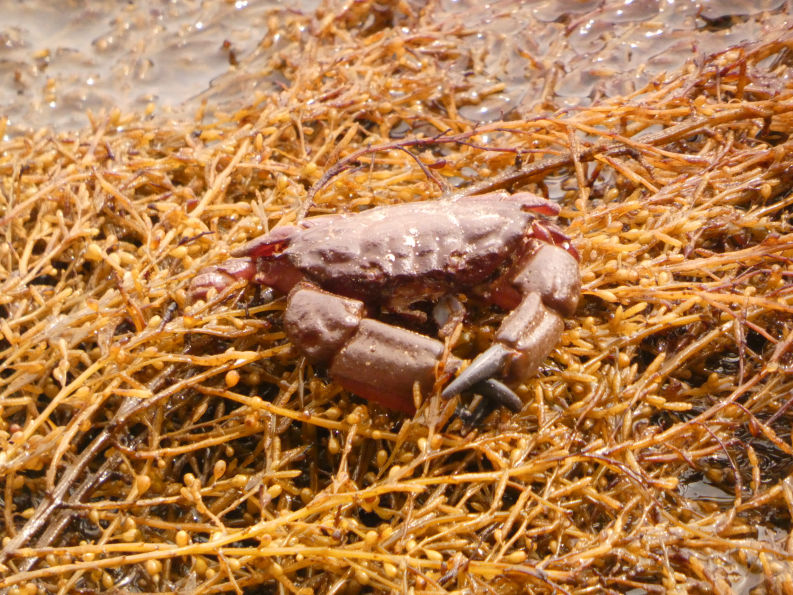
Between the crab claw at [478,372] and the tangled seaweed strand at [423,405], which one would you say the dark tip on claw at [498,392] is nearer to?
the crab claw at [478,372]

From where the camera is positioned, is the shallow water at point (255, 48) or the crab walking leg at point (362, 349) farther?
the shallow water at point (255, 48)

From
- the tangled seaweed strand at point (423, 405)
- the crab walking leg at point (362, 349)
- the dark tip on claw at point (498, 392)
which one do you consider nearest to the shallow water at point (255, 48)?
the tangled seaweed strand at point (423, 405)

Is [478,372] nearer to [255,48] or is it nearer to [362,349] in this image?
[362,349]

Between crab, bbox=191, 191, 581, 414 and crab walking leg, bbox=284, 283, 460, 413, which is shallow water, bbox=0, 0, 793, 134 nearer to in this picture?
crab, bbox=191, 191, 581, 414

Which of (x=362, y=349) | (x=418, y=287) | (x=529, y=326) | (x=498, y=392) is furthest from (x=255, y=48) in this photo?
(x=498, y=392)

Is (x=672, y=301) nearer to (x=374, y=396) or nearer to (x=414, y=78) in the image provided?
(x=374, y=396)

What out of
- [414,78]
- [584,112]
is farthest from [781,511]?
[414,78]
